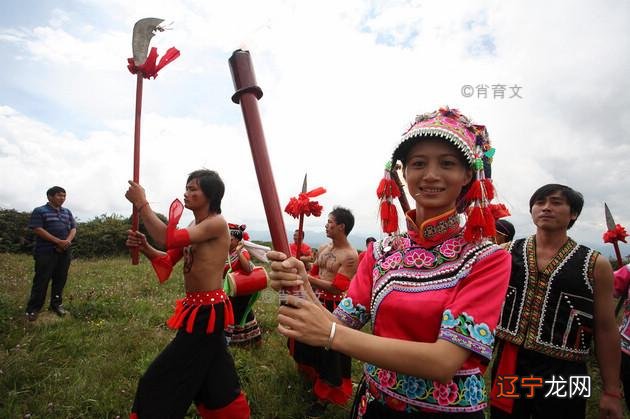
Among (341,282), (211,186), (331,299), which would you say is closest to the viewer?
(211,186)

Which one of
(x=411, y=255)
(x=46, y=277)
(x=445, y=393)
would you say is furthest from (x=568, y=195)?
(x=46, y=277)

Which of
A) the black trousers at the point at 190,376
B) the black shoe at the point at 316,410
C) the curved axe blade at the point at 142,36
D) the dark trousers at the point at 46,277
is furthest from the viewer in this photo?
the dark trousers at the point at 46,277

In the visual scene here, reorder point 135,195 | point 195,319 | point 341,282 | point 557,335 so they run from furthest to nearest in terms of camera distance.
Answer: point 341,282, point 195,319, point 135,195, point 557,335

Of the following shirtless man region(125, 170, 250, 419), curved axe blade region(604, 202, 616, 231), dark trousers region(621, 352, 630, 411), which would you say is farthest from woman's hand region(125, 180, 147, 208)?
curved axe blade region(604, 202, 616, 231)

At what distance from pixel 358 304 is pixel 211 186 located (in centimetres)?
208

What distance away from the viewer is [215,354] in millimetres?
3113

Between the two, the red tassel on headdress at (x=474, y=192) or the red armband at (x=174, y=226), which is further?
the red armband at (x=174, y=226)

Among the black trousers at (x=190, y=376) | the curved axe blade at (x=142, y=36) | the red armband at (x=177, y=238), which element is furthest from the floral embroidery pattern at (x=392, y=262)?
the curved axe blade at (x=142, y=36)

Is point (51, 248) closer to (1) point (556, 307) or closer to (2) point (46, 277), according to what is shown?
(2) point (46, 277)

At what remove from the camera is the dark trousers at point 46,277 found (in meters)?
6.32

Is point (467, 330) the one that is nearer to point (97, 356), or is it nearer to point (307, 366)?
point (307, 366)

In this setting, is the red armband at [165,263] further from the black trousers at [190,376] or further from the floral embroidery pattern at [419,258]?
the floral embroidery pattern at [419,258]

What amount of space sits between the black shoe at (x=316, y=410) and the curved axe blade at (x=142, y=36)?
3773mm

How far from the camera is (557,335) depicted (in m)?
2.67
